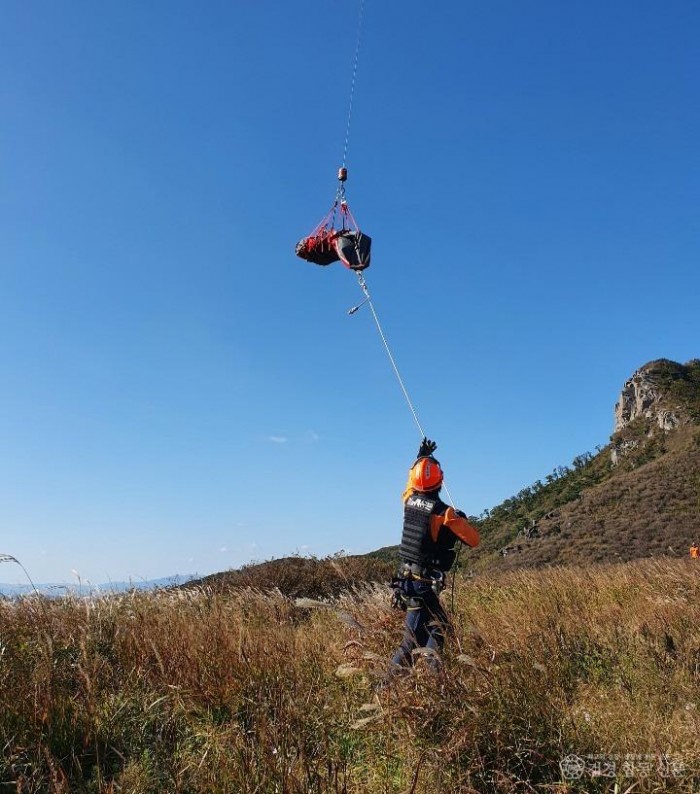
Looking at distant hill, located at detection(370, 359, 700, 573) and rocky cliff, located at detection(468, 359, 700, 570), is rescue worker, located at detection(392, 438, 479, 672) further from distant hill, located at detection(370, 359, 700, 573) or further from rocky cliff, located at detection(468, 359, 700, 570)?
distant hill, located at detection(370, 359, 700, 573)

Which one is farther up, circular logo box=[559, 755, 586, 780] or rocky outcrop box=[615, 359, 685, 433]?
rocky outcrop box=[615, 359, 685, 433]

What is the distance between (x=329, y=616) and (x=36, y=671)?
478 cm

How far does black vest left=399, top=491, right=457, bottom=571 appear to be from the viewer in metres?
5.16

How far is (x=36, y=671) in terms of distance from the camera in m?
3.30

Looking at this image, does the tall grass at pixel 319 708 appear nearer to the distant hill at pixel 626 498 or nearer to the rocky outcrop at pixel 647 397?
the distant hill at pixel 626 498

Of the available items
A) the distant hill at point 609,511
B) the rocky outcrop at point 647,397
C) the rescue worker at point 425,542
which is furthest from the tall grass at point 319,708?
the rocky outcrop at point 647,397

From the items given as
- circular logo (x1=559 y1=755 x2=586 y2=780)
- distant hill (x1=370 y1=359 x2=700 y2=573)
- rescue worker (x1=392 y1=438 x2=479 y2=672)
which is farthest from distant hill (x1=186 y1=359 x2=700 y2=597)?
circular logo (x1=559 y1=755 x2=586 y2=780)

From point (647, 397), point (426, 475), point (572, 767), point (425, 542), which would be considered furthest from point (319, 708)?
point (647, 397)

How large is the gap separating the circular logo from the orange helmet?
102 inches

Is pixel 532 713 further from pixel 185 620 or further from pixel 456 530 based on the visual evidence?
pixel 185 620

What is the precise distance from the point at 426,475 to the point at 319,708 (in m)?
2.35

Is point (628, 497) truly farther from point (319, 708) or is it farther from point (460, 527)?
point (319, 708)

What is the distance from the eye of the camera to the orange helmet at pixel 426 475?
529cm

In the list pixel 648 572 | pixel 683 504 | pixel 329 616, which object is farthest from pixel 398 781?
pixel 683 504
